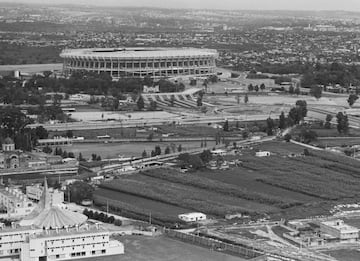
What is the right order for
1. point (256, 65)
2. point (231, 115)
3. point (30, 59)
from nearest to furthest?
point (231, 115) < point (256, 65) < point (30, 59)

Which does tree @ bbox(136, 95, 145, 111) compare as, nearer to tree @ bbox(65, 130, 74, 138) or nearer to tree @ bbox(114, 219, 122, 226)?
tree @ bbox(65, 130, 74, 138)

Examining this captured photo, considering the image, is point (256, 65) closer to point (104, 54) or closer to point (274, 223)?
point (104, 54)

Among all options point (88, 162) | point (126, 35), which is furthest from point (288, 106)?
point (126, 35)

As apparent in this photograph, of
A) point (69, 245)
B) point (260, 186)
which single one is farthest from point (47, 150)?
point (69, 245)

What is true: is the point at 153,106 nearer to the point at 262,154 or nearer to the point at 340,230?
the point at 262,154

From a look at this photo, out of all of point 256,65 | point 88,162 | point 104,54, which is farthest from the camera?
point 256,65

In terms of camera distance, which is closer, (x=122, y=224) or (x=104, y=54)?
(x=122, y=224)
